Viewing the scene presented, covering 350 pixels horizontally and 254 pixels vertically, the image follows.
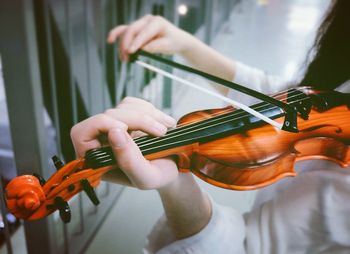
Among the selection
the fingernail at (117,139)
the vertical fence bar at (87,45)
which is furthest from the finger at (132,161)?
the vertical fence bar at (87,45)

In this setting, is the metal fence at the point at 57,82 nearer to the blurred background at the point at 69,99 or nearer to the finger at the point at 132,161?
the blurred background at the point at 69,99

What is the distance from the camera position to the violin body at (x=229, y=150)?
0.36 m

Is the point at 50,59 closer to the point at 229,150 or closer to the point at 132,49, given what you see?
the point at 132,49

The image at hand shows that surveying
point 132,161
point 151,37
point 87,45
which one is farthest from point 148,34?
point 132,161

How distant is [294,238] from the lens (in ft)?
1.55

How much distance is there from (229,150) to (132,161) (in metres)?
0.11

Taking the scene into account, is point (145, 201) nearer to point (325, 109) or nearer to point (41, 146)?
point (41, 146)

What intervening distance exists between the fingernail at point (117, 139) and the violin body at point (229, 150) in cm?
Answer: 2

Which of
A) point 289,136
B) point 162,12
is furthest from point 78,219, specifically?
point 162,12

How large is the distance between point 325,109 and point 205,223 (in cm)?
19

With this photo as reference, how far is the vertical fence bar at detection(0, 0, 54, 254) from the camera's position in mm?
473

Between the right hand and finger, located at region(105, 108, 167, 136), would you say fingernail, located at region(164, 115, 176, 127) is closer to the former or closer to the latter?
finger, located at region(105, 108, 167, 136)

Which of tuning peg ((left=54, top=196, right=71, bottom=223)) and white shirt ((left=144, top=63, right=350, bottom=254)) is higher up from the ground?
tuning peg ((left=54, top=196, right=71, bottom=223))

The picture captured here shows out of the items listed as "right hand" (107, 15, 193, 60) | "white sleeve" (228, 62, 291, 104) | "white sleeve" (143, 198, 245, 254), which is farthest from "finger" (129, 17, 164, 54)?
"white sleeve" (143, 198, 245, 254)
